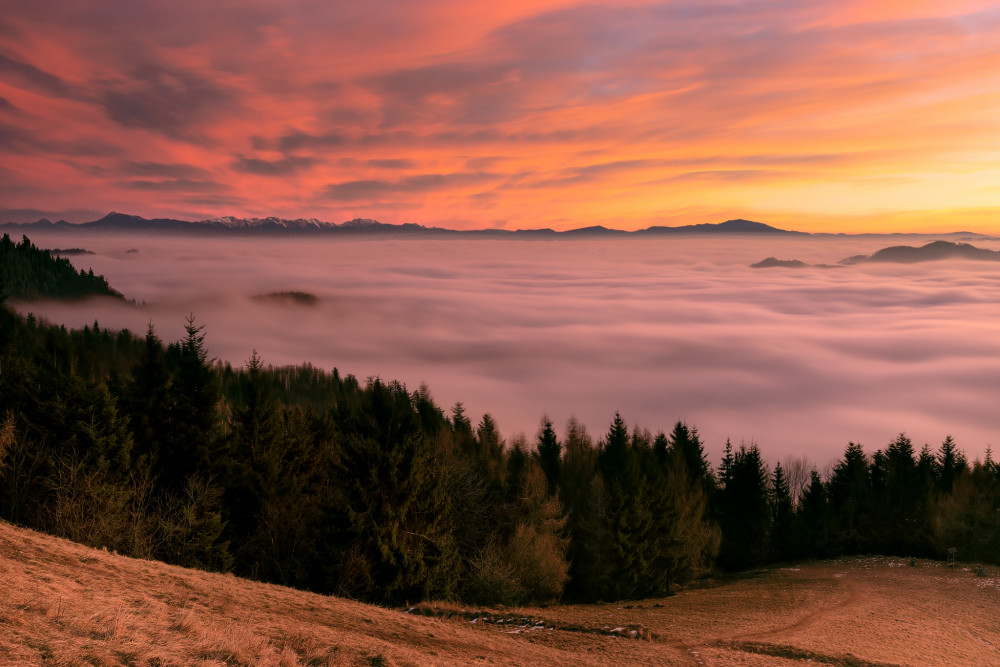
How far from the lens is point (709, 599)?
4150 cm

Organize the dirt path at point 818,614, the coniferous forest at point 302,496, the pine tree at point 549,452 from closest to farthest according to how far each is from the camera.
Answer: the dirt path at point 818,614 < the coniferous forest at point 302,496 < the pine tree at point 549,452

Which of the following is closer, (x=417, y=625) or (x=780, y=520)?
(x=417, y=625)

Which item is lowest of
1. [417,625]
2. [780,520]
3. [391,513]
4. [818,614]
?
[780,520]

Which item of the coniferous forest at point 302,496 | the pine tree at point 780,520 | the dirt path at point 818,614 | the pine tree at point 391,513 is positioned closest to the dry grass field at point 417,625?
the dirt path at point 818,614

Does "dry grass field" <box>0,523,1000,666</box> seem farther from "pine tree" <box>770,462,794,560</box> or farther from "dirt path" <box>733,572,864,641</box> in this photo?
"pine tree" <box>770,462,794,560</box>

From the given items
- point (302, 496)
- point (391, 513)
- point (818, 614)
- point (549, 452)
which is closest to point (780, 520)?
point (549, 452)

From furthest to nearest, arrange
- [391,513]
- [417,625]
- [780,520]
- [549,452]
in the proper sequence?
1. [780,520]
2. [549,452]
3. [391,513]
4. [417,625]

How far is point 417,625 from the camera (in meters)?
21.8

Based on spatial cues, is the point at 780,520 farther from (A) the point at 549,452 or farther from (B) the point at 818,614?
(B) the point at 818,614

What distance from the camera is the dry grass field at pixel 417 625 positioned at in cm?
1230

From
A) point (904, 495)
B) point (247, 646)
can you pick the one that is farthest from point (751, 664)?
point (904, 495)

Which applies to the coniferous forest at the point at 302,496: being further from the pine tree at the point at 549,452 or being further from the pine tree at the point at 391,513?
the pine tree at the point at 549,452

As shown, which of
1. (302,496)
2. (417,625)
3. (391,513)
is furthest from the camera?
(302,496)

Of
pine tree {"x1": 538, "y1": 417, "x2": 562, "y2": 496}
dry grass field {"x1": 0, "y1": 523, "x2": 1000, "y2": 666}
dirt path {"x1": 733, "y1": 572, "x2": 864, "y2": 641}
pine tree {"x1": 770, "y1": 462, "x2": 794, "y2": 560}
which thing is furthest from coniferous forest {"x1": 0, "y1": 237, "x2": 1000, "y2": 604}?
pine tree {"x1": 770, "y1": 462, "x2": 794, "y2": 560}
